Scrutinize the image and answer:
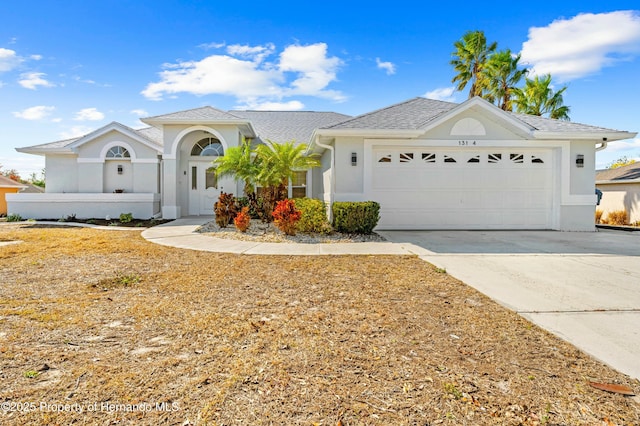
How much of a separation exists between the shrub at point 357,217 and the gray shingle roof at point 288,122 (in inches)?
322

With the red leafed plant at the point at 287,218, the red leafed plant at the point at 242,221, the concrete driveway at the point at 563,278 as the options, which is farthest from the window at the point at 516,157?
the red leafed plant at the point at 242,221

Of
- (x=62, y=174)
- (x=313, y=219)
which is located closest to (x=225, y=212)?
(x=313, y=219)

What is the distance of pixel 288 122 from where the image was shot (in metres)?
19.3

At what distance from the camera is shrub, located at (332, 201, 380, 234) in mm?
9422

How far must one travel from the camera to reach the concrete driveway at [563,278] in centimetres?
329

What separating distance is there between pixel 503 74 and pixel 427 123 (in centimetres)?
1479

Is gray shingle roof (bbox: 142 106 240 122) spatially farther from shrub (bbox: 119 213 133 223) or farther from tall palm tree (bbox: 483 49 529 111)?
tall palm tree (bbox: 483 49 529 111)

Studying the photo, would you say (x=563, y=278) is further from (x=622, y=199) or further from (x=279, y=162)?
(x=622, y=199)

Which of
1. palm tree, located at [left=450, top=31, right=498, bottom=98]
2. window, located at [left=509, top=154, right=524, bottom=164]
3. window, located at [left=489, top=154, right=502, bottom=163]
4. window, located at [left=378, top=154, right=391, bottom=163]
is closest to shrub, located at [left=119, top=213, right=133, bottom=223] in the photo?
window, located at [left=378, top=154, right=391, bottom=163]

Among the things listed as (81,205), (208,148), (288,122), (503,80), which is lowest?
(81,205)

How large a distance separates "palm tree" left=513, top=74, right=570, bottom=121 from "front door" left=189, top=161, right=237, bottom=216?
19091mm

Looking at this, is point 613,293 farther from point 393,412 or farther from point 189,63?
point 189,63

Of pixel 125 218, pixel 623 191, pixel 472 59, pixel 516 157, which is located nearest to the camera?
pixel 516 157

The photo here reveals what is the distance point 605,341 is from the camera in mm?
3131
